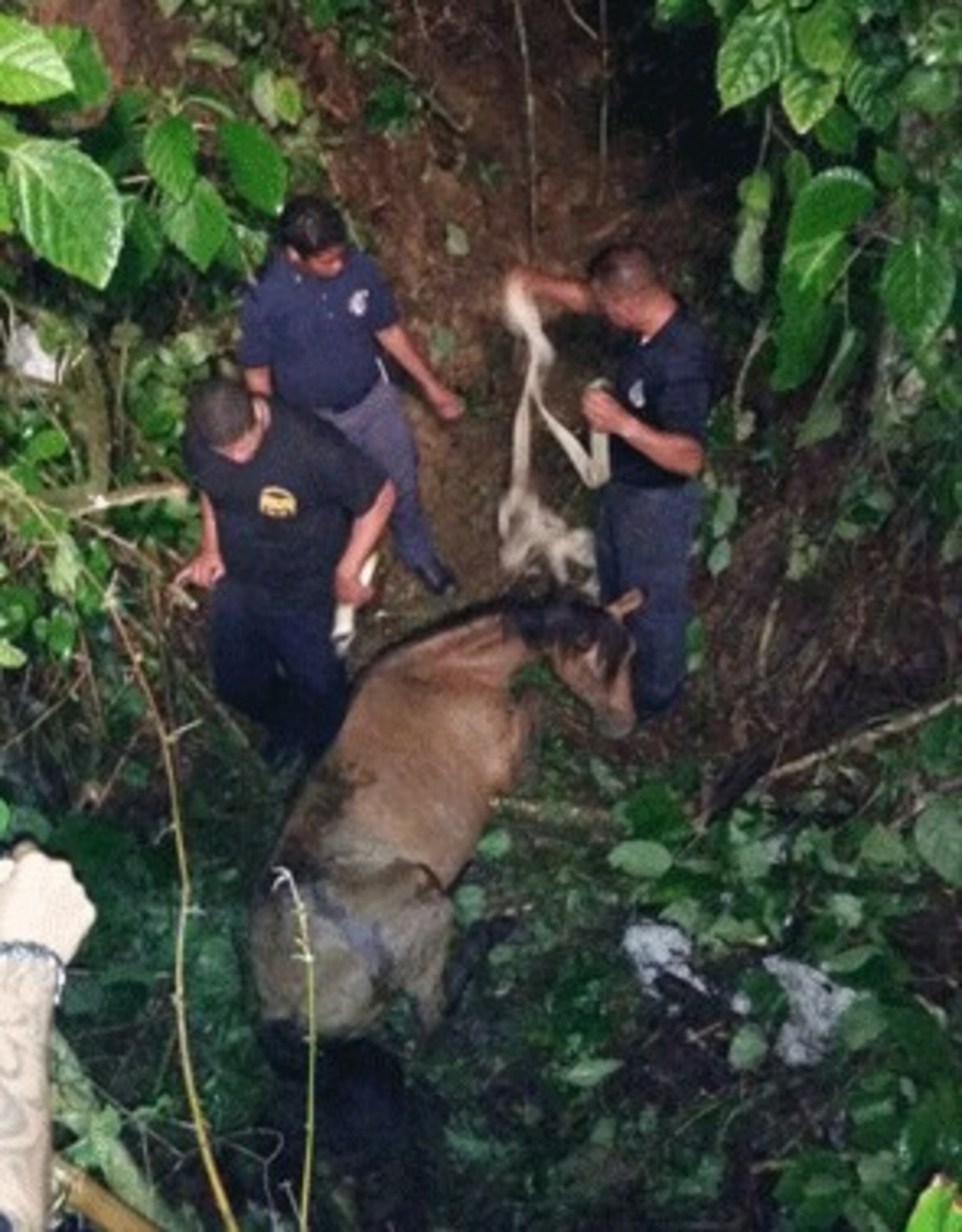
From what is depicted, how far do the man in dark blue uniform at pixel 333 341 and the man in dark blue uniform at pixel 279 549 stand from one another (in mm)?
257

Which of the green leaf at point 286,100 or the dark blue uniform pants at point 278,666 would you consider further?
the green leaf at point 286,100

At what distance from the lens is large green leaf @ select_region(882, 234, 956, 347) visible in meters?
4.02

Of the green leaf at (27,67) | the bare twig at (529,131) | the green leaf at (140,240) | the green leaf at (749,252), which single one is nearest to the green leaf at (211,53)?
the bare twig at (529,131)

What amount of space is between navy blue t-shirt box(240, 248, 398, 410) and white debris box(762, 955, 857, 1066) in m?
2.08

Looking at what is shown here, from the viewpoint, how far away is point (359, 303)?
6.65 m

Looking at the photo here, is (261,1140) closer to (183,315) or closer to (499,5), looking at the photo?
(183,315)

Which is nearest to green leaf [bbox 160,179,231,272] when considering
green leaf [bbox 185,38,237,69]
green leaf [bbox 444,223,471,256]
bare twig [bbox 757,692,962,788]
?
bare twig [bbox 757,692,962,788]

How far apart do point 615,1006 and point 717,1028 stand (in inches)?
11.8

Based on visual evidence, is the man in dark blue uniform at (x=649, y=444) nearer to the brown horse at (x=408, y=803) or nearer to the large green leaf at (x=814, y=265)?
the brown horse at (x=408, y=803)

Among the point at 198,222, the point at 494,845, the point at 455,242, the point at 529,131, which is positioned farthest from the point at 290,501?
the point at 529,131

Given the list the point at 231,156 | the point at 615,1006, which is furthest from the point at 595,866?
the point at 231,156

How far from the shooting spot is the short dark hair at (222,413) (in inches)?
235

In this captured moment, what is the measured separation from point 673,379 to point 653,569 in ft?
2.21

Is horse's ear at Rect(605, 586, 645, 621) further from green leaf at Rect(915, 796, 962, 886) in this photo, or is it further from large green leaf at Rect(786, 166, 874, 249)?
large green leaf at Rect(786, 166, 874, 249)
